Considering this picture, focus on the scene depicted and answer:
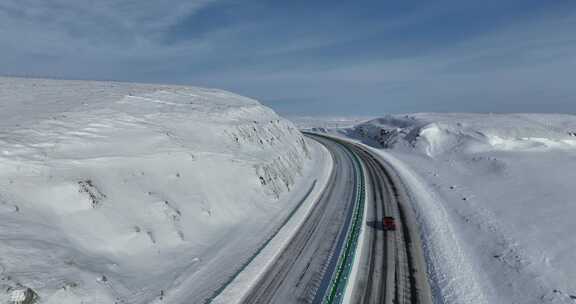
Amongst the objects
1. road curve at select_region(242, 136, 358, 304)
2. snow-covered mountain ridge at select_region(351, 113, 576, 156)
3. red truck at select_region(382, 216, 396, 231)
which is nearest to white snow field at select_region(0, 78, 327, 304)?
road curve at select_region(242, 136, 358, 304)

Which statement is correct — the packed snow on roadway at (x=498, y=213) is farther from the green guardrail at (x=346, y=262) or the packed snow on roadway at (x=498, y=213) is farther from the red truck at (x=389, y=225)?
the green guardrail at (x=346, y=262)

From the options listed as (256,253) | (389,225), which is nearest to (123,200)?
(256,253)

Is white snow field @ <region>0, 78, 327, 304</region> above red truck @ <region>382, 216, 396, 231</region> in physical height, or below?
above

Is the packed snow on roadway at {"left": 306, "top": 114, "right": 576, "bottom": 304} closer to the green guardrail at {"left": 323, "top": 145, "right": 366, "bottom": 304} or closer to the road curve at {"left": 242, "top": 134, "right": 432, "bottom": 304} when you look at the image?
the road curve at {"left": 242, "top": 134, "right": 432, "bottom": 304}

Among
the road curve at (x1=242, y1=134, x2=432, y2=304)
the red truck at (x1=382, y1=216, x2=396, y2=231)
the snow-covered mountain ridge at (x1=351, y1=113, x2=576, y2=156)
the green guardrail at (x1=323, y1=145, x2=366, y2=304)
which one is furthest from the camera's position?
the snow-covered mountain ridge at (x1=351, y1=113, x2=576, y2=156)

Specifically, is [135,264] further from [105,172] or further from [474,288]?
[474,288]

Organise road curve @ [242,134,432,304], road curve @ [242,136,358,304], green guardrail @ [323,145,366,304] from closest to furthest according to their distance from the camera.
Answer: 1. green guardrail @ [323,145,366,304]
2. road curve @ [242,134,432,304]
3. road curve @ [242,136,358,304]

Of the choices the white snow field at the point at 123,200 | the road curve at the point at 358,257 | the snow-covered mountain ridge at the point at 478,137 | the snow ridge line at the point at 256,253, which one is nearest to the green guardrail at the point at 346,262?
the road curve at the point at 358,257

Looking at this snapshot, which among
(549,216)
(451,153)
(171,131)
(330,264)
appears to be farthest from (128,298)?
(451,153)

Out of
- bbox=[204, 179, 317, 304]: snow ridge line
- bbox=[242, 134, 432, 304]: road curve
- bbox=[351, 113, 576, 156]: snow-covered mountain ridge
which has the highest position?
bbox=[351, 113, 576, 156]: snow-covered mountain ridge
